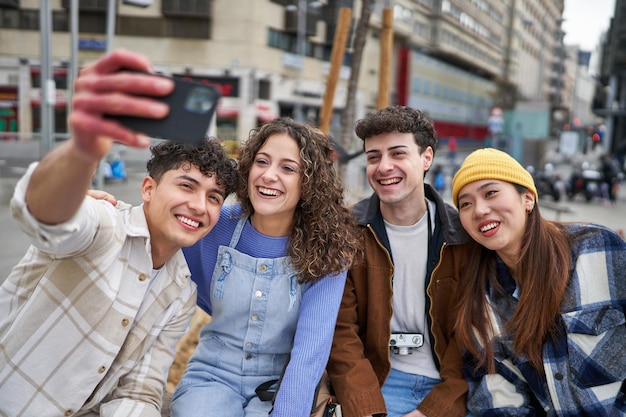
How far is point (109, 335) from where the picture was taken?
2080 millimetres

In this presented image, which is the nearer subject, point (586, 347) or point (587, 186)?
point (586, 347)

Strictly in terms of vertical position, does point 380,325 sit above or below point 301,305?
below

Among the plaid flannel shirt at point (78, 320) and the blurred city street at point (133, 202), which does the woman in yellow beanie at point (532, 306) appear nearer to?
the plaid flannel shirt at point (78, 320)

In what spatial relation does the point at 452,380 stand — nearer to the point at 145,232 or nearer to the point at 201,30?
the point at 145,232

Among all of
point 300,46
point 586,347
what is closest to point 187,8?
point 300,46

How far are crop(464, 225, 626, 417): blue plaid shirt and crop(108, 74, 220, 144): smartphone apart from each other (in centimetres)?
189

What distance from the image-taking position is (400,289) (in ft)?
9.48

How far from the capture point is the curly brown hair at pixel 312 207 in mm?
2564

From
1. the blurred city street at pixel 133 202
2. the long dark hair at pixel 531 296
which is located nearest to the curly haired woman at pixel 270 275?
the long dark hair at pixel 531 296

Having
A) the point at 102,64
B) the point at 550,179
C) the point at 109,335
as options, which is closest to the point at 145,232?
Answer: the point at 109,335

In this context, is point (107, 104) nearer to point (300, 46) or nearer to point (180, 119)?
point (180, 119)

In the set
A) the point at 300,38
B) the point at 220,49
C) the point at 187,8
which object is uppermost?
the point at 187,8

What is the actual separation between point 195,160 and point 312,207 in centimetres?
65

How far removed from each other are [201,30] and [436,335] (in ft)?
98.1
